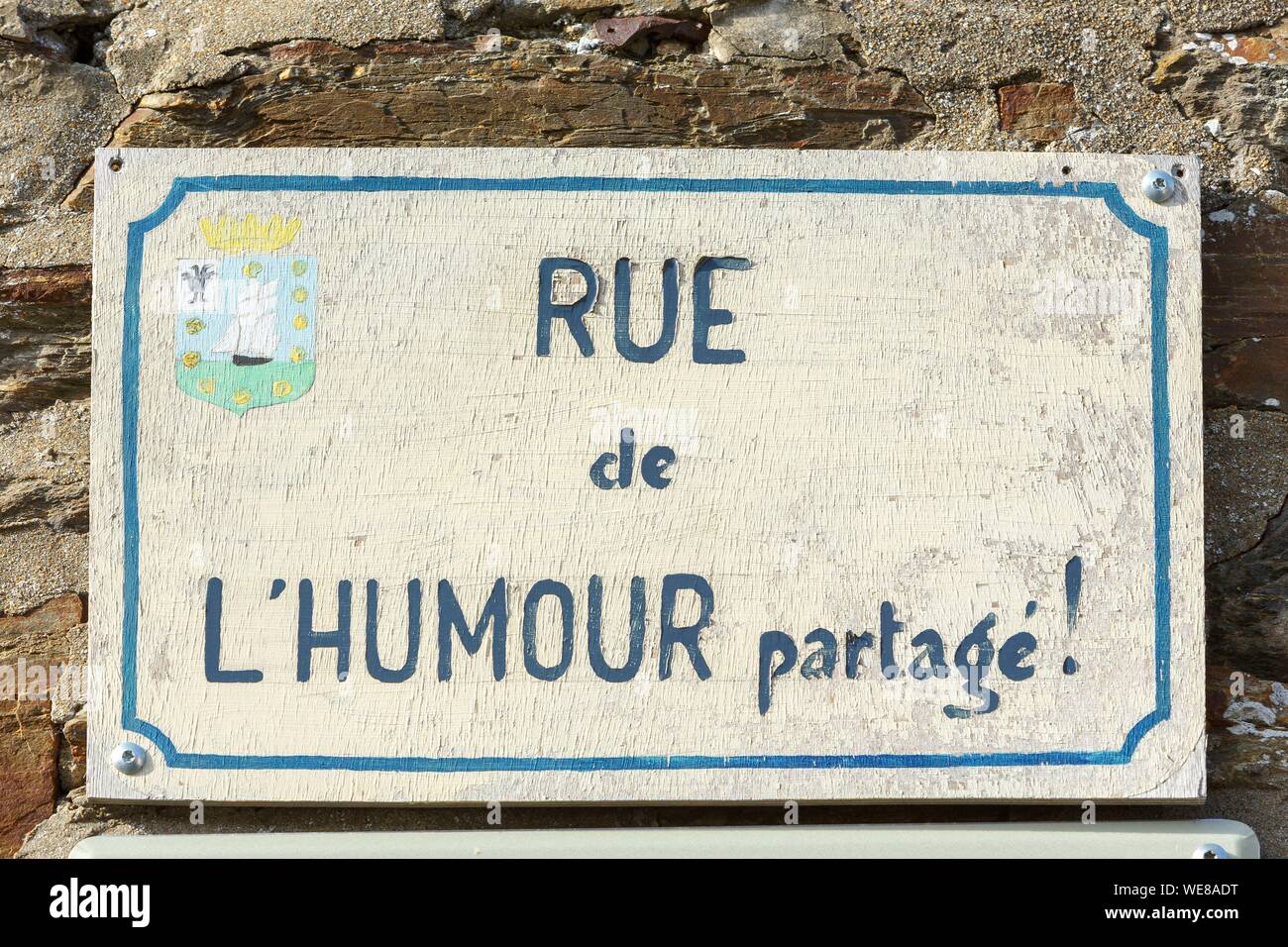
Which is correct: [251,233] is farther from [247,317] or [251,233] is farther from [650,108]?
[650,108]

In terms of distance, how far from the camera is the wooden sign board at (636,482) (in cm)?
122

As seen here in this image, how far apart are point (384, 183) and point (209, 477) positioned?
379 mm

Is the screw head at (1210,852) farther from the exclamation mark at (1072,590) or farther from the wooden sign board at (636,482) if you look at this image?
the exclamation mark at (1072,590)

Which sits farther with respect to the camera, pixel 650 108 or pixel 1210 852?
pixel 650 108

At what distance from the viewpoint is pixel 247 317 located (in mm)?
1247

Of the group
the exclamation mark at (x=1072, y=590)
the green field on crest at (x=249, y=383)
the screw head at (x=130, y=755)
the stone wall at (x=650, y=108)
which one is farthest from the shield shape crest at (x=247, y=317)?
the exclamation mark at (x=1072, y=590)

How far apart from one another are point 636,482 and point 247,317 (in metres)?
0.47

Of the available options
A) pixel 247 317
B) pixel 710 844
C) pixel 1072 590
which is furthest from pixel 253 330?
pixel 1072 590

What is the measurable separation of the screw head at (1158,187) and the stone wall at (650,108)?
7 centimetres

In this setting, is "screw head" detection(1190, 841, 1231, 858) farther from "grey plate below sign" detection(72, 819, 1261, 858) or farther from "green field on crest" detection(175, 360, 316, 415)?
"green field on crest" detection(175, 360, 316, 415)

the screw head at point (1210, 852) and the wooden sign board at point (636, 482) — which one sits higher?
the wooden sign board at point (636, 482)

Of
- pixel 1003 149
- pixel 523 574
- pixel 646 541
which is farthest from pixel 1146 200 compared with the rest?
pixel 523 574

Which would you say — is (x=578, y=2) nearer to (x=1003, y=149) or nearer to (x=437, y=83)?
(x=437, y=83)

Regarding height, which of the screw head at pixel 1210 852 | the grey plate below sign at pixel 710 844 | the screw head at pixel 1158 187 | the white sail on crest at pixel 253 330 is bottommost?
the screw head at pixel 1210 852
